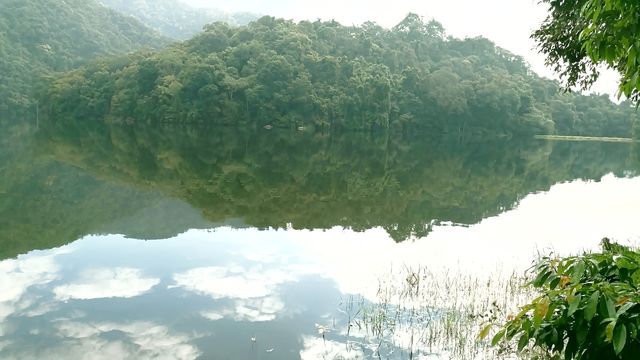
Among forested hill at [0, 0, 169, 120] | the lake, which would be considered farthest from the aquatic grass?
forested hill at [0, 0, 169, 120]

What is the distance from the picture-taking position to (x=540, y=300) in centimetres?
371

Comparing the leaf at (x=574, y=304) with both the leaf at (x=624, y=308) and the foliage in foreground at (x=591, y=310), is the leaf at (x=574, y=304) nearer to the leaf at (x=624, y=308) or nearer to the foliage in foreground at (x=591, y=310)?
the foliage in foreground at (x=591, y=310)

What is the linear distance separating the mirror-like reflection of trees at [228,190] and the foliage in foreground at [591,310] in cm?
1488

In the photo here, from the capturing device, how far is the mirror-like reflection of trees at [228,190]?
20.2 meters

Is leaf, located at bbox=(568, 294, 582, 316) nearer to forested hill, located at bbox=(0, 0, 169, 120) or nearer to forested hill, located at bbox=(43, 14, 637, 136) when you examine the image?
forested hill, located at bbox=(43, 14, 637, 136)

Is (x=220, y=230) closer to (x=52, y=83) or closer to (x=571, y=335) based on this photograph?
(x=571, y=335)

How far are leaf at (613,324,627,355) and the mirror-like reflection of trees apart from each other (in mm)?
15440

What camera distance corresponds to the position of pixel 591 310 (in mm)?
3182

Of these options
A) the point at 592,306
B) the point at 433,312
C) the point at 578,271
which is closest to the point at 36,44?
the point at 433,312

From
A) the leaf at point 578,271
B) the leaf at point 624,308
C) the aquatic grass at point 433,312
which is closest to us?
the leaf at point 624,308

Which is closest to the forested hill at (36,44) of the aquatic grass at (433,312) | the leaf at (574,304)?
the aquatic grass at (433,312)

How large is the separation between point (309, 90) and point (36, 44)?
102123 millimetres

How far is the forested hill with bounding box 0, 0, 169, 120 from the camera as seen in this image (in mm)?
130250

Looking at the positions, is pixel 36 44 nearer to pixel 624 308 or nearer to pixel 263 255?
pixel 263 255
